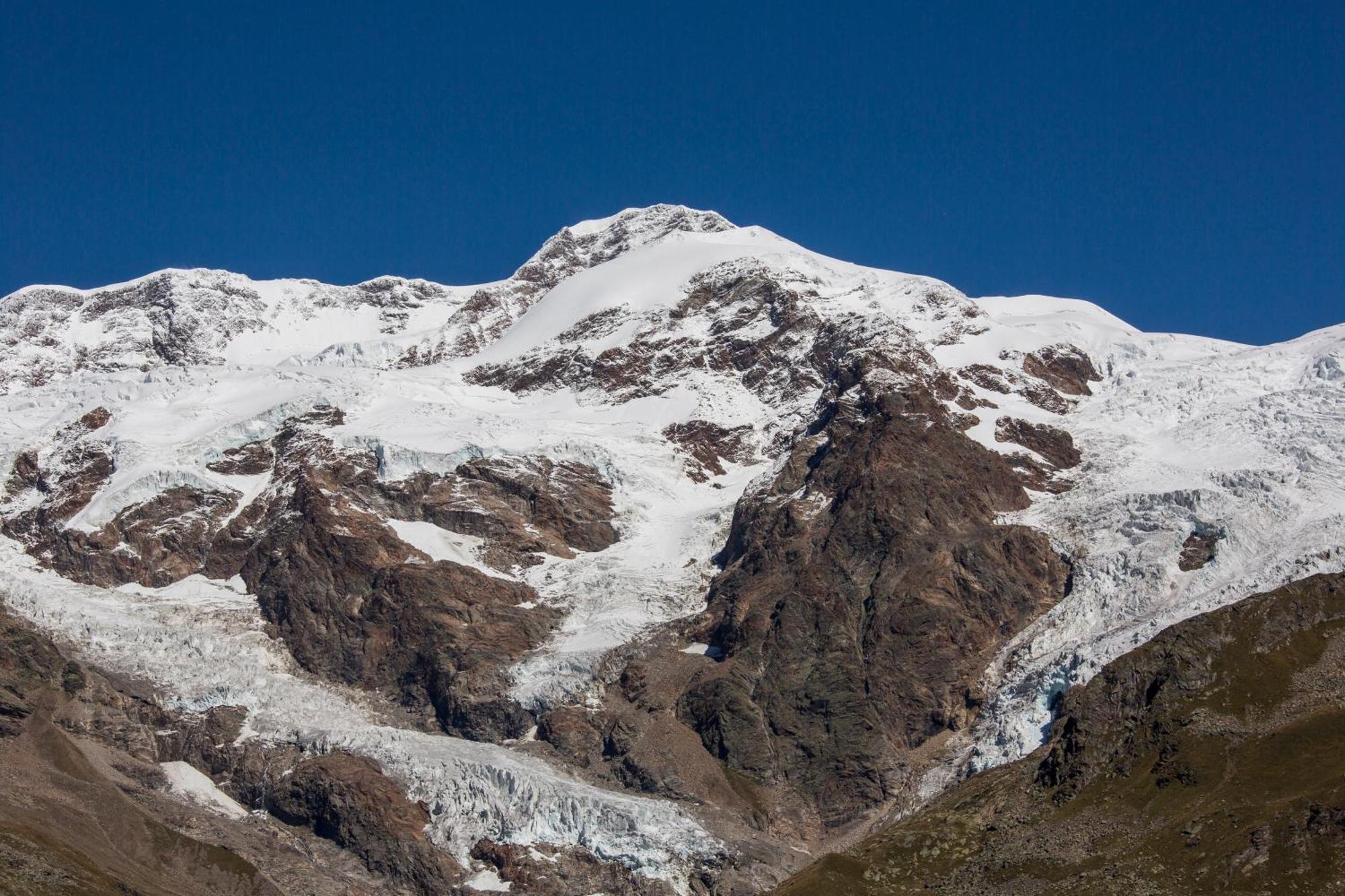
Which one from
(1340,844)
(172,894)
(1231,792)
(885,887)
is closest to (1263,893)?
(1340,844)

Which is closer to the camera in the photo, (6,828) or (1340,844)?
(1340,844)

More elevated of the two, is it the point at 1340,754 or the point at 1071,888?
the point at 1340,754

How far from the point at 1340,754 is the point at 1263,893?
2816 cm

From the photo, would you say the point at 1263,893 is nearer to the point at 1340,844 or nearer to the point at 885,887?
the point at 1340,844

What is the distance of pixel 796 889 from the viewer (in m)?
199

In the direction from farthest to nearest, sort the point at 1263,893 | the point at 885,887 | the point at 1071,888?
the point at 885,887 < the point at 1071,888 < the point at 1263,893

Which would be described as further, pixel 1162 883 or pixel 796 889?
pixel 796 889

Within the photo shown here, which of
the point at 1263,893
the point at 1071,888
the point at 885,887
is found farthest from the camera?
the point at 885,887

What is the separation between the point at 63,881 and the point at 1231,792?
380ft

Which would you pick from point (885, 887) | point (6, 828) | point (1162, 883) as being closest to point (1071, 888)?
point (1162, 883)

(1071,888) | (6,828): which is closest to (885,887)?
(1071,888)

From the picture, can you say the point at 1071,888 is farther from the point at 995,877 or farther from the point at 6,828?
the point at 6,828

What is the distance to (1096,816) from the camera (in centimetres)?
19850

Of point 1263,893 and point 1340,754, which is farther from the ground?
point 1340,754
